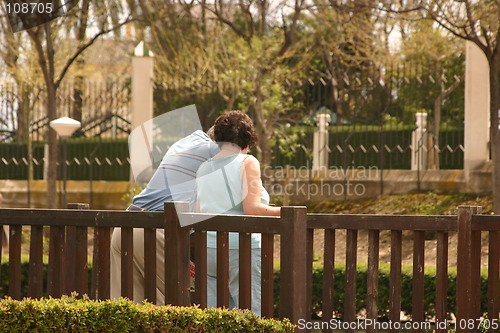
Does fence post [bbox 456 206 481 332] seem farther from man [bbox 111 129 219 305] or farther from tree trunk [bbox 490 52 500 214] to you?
tree trunk [bbox 490 52 500 214]

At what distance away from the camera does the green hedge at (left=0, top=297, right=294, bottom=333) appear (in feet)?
11.0

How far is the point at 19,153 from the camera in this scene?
47.9 ft

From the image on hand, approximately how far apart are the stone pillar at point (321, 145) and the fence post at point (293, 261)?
8.75 meters

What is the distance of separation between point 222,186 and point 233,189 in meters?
0.08

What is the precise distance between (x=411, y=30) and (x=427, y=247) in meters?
8.17

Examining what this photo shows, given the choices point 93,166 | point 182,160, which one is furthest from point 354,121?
point 182,160

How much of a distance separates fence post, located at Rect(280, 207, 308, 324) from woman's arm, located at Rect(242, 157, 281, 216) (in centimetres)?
80

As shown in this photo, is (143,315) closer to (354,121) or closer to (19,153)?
(354,121)

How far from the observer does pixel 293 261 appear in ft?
11.3

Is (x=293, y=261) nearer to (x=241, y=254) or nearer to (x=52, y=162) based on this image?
(x=241, y=254)

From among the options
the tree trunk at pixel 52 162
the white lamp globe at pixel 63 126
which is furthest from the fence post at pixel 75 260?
the tree trunk at pixel 52 162

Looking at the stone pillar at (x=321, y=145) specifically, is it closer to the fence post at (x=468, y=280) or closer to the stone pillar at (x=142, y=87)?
the stone pillar at (x=142, y=87)

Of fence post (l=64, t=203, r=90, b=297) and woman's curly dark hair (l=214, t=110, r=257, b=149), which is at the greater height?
woman's curly dark hair (l=214, t=110, r=257, b=149)

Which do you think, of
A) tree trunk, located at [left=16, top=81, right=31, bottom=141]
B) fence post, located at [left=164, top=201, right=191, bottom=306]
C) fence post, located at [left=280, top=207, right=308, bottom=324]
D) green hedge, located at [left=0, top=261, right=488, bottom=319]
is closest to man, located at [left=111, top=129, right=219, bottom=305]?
fence post, located at [left=164, top=201, right=191, bottom=306]
